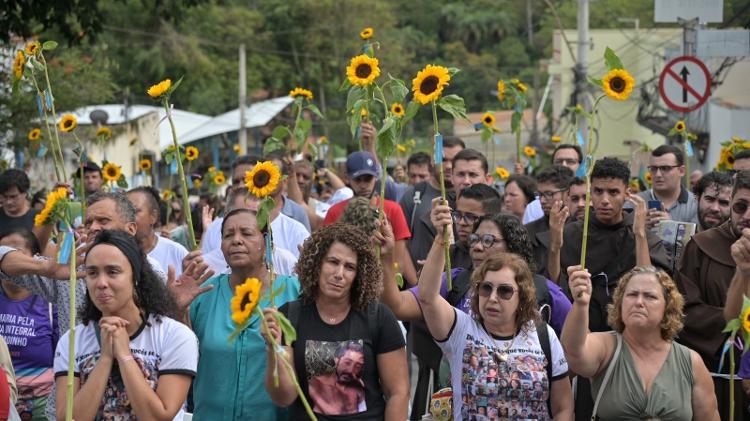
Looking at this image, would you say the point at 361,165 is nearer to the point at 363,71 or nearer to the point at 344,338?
the point at 363,71

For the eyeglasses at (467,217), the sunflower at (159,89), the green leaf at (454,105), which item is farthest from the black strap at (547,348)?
the sunflower at (159,89)

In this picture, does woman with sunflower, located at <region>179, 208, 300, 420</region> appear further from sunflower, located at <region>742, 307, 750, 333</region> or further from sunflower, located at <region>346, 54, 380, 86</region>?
sunflower, located at <region>742, 307, 750, 333</region>

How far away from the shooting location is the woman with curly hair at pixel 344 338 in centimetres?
578

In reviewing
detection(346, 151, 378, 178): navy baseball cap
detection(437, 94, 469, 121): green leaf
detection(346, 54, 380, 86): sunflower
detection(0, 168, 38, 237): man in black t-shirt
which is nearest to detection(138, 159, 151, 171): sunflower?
detection(0, 168, 38, 237): man in black t-shirt

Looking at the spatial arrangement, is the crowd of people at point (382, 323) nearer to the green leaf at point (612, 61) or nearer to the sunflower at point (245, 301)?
the sunflower at point (245, 301)

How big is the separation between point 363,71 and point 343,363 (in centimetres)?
179

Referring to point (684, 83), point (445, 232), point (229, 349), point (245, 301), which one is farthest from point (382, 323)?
point (684, 83)

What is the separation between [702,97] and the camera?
488 inches

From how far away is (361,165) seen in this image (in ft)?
32.2

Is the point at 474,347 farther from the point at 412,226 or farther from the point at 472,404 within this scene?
the point at 412,226

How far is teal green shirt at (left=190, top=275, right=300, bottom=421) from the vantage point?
6020 mm

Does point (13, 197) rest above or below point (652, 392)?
above

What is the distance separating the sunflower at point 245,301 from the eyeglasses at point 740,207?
3339mm

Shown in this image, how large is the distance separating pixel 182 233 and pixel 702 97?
502cm
